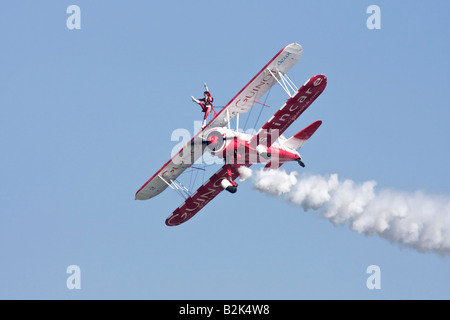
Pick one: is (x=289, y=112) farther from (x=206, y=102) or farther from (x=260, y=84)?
(x=206, y=102)

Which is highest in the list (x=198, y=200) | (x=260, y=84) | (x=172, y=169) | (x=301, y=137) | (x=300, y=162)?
(x=260, y=84)

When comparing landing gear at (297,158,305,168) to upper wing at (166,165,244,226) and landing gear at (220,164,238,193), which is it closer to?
upper wing at (166,165,244,226)

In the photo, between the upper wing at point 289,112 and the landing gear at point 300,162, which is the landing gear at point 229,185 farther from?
the landing gear at point 300,162

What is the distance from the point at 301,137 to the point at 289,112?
346cm

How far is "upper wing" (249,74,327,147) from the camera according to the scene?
5475 cm

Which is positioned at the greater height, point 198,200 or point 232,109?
point 232,109

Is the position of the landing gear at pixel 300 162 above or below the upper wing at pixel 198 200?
above

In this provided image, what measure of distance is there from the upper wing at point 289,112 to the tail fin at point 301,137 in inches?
92.0

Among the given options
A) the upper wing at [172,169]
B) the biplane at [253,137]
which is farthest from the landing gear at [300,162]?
the upper wing at [172,169]

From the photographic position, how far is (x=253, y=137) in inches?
2211

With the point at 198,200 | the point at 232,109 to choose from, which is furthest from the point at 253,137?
the point at 198,200

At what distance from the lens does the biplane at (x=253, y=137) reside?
5541cm

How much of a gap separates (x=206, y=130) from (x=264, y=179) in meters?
5.71

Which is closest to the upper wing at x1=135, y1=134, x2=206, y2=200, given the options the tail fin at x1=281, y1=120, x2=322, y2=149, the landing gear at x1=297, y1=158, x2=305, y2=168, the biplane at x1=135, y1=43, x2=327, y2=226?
the biplane at x1=135, y1=43, x2=327, y2=226
